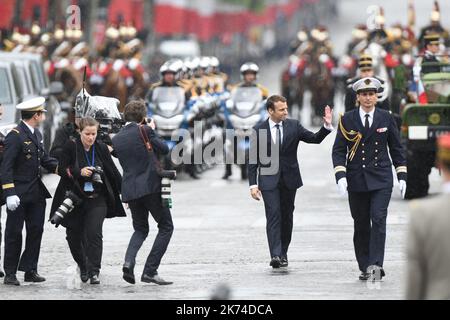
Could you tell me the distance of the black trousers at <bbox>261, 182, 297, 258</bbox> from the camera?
53.3 feet

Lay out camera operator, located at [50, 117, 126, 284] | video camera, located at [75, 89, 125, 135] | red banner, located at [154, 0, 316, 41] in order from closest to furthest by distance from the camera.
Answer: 1. camera operator, located at [50, 117, 126, 284]
2. video camera, located at [75, 89, 125, 135]
3. red banner, located at [154, 0, 316, 41]

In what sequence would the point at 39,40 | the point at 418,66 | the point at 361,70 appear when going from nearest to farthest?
the point at 361,70, the point at 418,66, the point at 39,40

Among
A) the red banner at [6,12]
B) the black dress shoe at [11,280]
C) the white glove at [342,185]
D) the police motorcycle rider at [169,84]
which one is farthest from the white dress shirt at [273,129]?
the red banner at [6,12]

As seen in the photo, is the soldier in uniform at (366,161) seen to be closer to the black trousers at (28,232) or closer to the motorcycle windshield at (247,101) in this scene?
the black trousers at (28,232)

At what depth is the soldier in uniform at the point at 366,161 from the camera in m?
15.3

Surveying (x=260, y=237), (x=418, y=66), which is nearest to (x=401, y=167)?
(x=260, y=237)

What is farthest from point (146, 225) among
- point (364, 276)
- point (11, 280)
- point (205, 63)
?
point (205, 63)

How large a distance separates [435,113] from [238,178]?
675 centimetres

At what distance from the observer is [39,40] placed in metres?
44.3

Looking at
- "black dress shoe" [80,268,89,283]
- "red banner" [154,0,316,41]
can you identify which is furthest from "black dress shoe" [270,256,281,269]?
"red banner" [154,0,316,41]

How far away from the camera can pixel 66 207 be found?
15086 millimetres

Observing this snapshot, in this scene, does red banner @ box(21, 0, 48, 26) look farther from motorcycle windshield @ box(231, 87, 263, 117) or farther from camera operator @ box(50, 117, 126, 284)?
camera operator @ box(50, 117, 126, 284)

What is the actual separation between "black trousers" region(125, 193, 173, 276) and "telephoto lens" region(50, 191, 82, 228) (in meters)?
0.47
